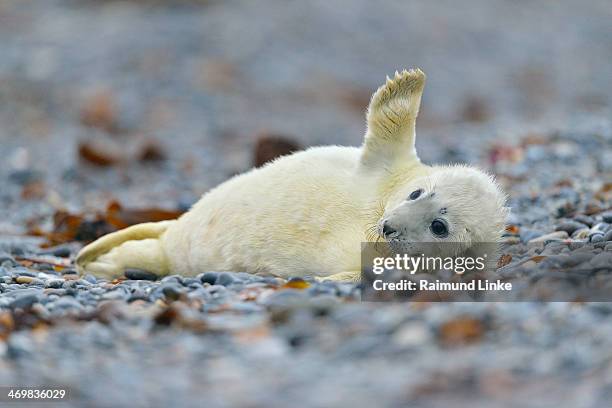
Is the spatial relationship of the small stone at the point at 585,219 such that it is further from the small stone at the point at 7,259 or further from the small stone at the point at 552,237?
the small stone at the point at 7,259

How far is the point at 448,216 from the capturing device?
4.49m

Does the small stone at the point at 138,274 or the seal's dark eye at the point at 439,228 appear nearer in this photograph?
the seal's dark eye at the point at 439,228

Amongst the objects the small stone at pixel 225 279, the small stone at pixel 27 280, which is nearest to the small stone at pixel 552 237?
the small stone at pixel 225 279

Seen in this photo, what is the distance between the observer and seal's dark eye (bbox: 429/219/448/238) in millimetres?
4500

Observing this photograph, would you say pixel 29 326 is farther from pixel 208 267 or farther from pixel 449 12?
pixel 449 12

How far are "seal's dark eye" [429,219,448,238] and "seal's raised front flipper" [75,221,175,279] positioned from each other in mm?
Result: 1670

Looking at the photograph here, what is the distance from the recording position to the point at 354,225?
478 centimetres

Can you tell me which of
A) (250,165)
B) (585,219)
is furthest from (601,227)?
(250,165)

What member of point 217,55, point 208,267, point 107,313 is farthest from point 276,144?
point 217,55

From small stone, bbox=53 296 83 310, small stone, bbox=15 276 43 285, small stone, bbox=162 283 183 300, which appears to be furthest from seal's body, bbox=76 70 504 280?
small stone, bbox=53 296 83 310

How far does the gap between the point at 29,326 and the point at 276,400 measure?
1260 mm

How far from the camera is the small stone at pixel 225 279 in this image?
4570mm

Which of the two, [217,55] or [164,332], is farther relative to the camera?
[217,55]

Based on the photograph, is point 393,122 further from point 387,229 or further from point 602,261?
point 602,261
